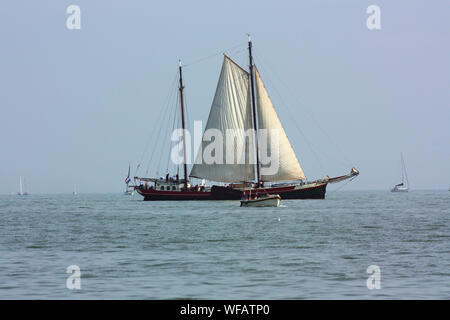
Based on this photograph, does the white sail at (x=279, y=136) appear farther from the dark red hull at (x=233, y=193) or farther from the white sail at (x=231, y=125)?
the dark red hull at (x=233, y=193)

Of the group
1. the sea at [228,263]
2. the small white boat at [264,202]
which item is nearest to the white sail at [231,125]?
the small white boat at [264,202]

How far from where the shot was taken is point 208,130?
345 feet

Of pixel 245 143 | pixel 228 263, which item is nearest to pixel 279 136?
pixel 245 143

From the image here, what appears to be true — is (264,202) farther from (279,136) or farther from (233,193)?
(233,193)

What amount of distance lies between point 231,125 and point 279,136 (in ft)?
25.3

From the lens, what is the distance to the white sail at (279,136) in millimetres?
104188

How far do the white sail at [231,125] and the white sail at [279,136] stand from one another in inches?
78.3

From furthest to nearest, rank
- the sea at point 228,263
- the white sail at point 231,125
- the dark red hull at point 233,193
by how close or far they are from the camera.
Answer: the dark red hull at point 233,193
the white sail at point 231,125
the sea at point 228,263

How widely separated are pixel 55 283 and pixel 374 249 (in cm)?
1920

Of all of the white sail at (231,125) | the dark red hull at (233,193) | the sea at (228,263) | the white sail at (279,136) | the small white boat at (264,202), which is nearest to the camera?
the sea at (228,263)

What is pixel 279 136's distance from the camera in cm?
10450

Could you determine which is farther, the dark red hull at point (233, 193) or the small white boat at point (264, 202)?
the dark red hull at point (233, 193)
